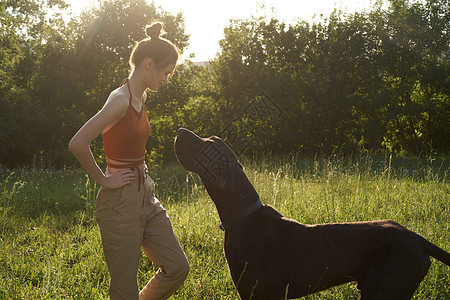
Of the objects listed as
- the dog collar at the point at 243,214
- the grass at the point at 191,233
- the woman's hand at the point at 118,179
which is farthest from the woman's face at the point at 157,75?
the grass at the point at 191,233

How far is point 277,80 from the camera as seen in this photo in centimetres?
1427

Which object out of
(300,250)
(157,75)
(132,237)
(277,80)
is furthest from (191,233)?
(277,80)

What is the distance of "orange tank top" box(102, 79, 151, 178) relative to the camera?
2.46 meters

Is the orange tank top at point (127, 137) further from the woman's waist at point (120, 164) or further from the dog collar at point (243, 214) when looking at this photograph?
the dog collar at point (243, 214)

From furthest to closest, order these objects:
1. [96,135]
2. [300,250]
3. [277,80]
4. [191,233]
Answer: [277,80]
[191,233]
[300,250]
[96,135]

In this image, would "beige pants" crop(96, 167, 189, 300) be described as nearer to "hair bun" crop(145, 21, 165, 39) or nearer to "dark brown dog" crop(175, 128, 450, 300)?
"dark brown dog" crop(175, 128, 450, 300)

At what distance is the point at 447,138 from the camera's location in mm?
16281

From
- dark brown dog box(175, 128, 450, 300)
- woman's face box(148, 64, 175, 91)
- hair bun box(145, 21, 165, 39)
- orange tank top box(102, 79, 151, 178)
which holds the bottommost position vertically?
dark brown dog box(175, 128, 450, 300)

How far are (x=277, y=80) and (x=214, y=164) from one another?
39.3 ft

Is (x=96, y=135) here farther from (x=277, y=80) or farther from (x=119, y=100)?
(x=277, y=80)

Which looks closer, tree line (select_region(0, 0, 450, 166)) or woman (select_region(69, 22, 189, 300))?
woman (select_region(69, 22, 189, 300))

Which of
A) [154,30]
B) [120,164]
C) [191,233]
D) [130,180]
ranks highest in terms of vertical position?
[154,30]

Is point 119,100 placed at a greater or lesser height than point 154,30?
lesser

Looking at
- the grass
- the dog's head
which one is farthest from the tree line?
the dog's head
